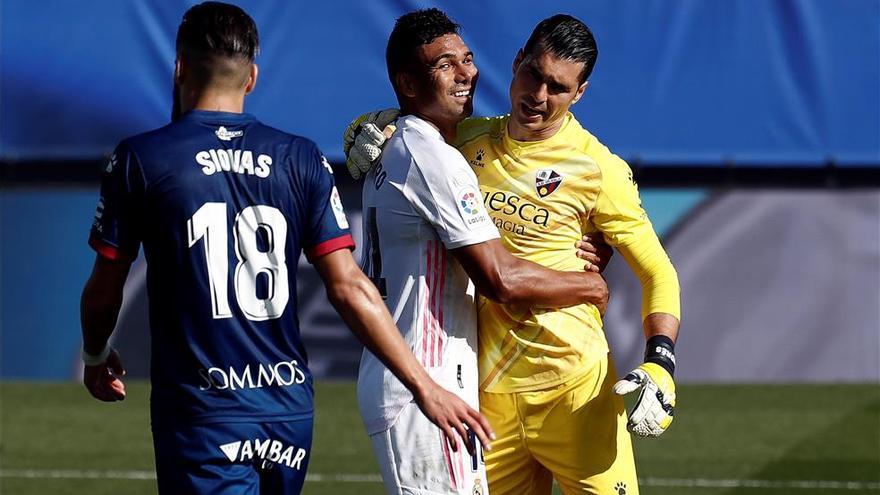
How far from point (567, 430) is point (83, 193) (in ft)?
26.2

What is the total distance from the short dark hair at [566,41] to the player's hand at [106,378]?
1.60m

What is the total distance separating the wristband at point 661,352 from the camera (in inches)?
170

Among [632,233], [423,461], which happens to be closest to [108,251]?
[423,461]

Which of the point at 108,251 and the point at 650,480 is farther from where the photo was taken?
the point at 650,480

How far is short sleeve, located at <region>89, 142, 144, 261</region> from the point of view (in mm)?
3602

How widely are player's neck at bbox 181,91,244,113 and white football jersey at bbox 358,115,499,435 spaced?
0.65 m

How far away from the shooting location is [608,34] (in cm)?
1149

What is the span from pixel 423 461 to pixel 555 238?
856 millimetres

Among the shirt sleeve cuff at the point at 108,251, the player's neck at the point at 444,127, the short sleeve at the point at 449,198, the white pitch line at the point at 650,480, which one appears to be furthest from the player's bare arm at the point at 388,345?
the white pitch line at the point at 650,480

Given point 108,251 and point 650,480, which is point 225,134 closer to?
point 108,251

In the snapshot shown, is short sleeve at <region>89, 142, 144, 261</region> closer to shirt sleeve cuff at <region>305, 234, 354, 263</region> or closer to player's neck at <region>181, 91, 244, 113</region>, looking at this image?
player's neck at <region>181, 91, 244, 113</region>

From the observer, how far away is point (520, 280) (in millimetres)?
4145

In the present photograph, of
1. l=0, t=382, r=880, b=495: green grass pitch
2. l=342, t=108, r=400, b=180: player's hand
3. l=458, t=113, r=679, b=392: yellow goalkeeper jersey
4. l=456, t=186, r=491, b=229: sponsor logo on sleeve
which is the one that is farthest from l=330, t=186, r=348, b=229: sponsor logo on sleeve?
l=0, t=382, r=880, b=495: green grass pitch

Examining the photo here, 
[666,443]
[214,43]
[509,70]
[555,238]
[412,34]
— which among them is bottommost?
[666,443]
